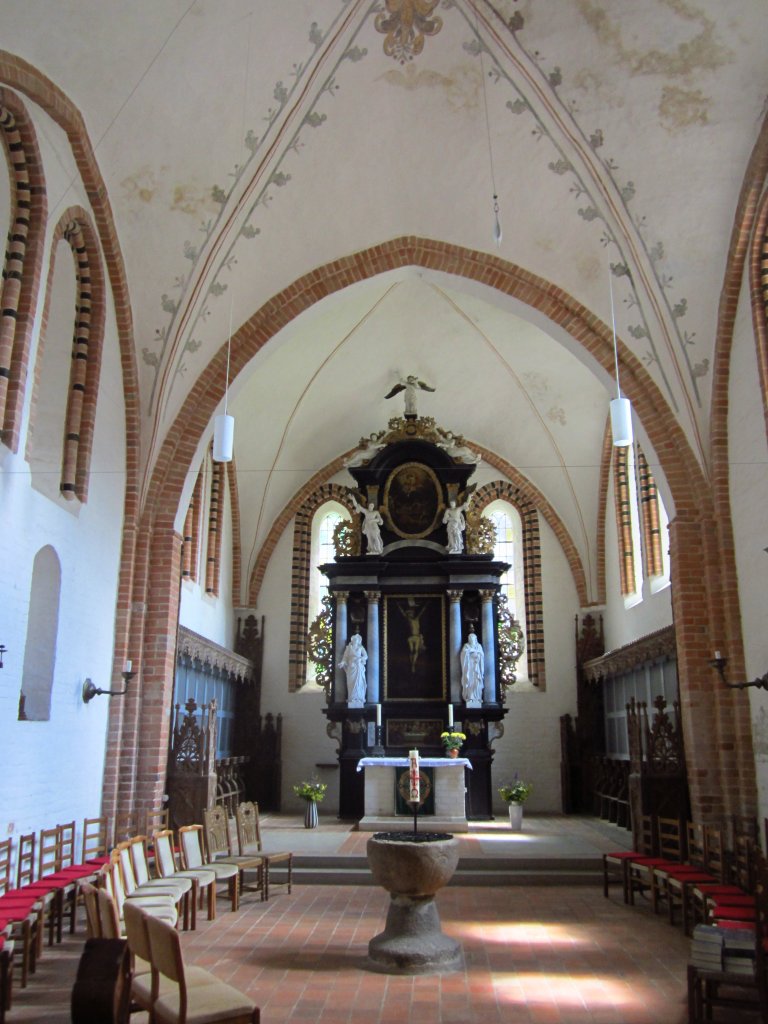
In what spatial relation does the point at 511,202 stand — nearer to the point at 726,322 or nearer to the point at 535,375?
the point at 726,322

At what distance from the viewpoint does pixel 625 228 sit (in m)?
10.8

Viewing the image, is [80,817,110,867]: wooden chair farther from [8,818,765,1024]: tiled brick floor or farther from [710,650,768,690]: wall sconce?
[710,650,768,690]: wall sconce

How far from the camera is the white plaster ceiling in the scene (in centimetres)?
901

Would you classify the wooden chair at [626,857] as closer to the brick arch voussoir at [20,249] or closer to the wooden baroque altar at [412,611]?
the wooden baroque altar at [412,611]

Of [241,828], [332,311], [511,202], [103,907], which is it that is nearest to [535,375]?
[332,311]

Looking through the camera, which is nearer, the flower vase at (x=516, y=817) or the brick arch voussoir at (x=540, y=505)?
the flower vase at (x=516, y=817)

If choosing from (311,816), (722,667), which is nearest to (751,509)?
(722,667)

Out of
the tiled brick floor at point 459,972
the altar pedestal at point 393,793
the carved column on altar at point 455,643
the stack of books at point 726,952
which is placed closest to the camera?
the stack of books at point 726,952

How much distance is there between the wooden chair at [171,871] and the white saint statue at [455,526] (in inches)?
350

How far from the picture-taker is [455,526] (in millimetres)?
16594

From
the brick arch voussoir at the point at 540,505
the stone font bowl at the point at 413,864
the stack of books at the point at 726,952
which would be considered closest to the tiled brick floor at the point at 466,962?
the stack of books at the point at 726,952

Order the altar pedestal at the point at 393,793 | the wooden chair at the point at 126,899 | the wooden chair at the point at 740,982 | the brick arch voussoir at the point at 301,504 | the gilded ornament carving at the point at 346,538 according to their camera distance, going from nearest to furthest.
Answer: the wooden chair at the point at 740,982 < the wooden chair at the point at 126,899 < the altar pedestal at the point at 393,793 < the gilded ornament carving at the point at 346,538 < the brick arch voussoir at the point at 301,504

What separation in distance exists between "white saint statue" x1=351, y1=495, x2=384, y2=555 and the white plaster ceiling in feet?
17.4

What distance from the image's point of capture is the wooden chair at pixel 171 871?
8.23m
